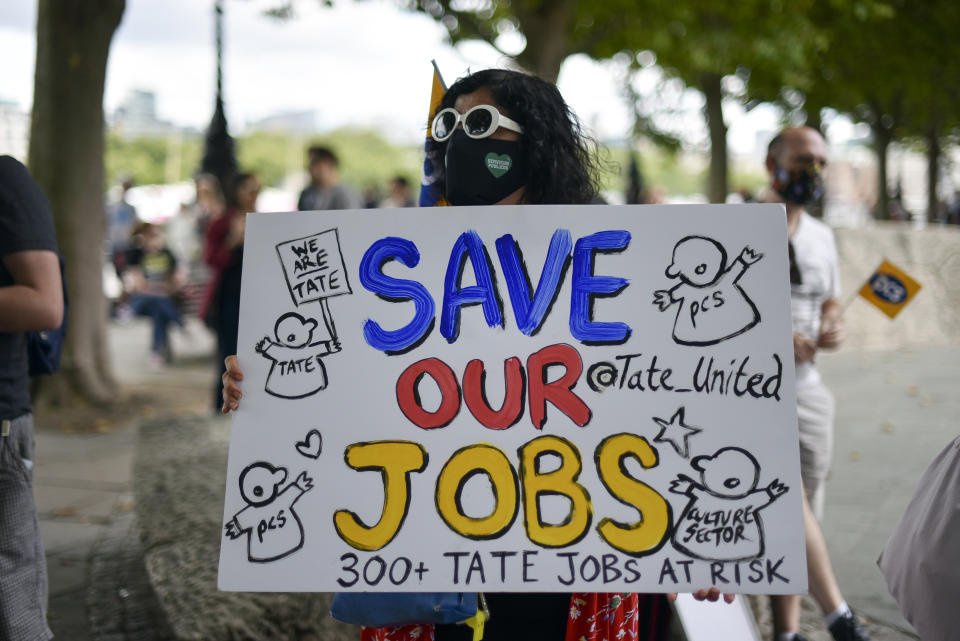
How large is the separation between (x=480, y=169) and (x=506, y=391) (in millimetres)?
546

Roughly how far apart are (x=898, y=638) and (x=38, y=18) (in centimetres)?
700

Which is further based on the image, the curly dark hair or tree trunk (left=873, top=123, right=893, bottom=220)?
tree trunk (left=873, top=123, right=893, bottom=220)

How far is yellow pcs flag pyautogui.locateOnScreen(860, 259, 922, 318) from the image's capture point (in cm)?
311

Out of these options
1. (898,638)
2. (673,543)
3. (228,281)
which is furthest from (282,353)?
(228,281)

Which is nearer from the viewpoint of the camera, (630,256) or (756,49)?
(630,256)

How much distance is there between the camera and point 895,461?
18.6 feet

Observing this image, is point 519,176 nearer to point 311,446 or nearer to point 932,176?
point 311,446

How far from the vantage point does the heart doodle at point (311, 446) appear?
1.79 m

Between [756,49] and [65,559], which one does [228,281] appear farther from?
[756,49]

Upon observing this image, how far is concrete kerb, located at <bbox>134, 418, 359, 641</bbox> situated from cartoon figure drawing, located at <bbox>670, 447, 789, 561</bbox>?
63.3 inches

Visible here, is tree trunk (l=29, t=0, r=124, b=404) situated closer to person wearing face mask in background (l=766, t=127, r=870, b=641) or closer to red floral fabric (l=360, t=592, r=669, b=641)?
person wearing face mask in background (l=766, t=127, r=870, b=641)

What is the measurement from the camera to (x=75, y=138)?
689 centimetres

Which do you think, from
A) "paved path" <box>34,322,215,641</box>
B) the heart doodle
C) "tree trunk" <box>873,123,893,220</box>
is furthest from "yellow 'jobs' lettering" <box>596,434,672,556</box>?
"tree trunk" <box>873,123,893,220</box>

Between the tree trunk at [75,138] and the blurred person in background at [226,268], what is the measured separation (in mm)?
1006
